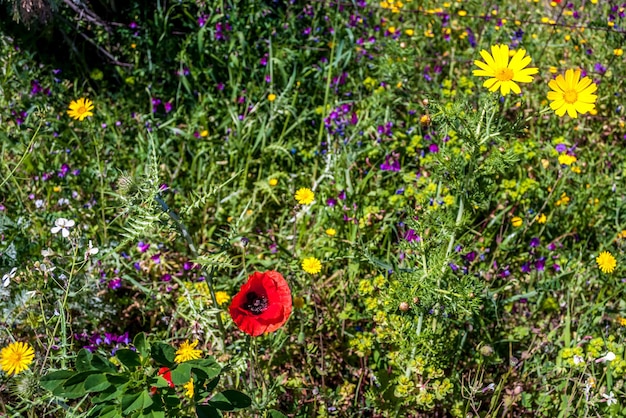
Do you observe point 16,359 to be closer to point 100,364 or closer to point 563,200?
point 100,364

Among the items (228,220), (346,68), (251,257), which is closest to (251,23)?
(346,68)

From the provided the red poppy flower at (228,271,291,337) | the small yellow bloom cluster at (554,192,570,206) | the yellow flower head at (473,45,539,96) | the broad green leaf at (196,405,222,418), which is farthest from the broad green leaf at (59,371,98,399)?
the small yellow bloom cluster at (554,192,570,206)

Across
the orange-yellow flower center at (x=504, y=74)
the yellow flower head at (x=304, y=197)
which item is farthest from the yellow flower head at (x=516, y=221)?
the orange-yellow flower center at (x=504, y=74)

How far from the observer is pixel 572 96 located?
1.60 metres

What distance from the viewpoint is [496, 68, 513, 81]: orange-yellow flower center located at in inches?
61.8

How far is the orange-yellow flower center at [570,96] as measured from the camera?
5.17 ft

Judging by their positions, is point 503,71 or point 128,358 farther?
point 503,71

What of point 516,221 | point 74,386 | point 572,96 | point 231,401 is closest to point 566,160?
point 516,221

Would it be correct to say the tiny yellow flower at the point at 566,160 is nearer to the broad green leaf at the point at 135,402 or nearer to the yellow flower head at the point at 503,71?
the yellow flower head at the point at 503,71

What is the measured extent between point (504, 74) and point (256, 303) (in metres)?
0.94

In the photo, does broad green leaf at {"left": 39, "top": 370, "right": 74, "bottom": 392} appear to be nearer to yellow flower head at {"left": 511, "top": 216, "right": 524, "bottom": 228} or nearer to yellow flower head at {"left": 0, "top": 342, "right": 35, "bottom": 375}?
yellow flower head at {"left": 0, "top": 342, "right": 35, "bottom": 375}

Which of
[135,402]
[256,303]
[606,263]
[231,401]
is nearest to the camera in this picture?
[135,402]

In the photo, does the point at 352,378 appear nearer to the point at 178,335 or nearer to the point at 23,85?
the point at 178,335

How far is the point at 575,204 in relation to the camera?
8.39 ft
